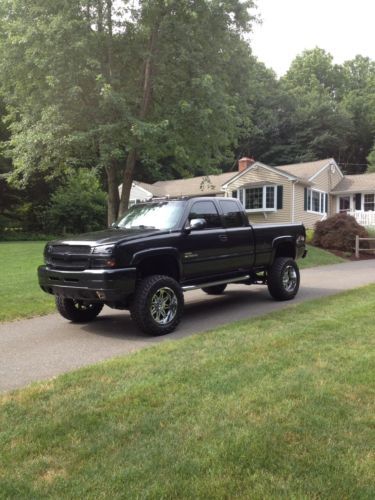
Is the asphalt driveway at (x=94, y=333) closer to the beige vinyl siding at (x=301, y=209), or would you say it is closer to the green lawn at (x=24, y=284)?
the green lawn at (x=24, y=284)

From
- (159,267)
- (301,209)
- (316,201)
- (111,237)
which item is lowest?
(159,267)

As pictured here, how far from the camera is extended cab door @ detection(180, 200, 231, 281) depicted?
7934 mm

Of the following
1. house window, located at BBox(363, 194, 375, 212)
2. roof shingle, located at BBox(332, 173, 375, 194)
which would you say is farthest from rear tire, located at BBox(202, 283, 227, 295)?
house window, located at BBox(363, 194, 375, 212)

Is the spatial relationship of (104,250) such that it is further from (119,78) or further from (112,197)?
(112,197)

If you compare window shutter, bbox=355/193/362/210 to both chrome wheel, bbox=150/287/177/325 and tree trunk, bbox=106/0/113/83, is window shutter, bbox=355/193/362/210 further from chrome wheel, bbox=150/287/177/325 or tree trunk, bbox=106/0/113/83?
chrome wheel, bbox=150/287/177/325

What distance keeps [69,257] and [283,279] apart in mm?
4529

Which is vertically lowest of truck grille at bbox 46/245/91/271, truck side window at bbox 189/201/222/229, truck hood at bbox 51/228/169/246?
truck grille at bbox 46/245/91/271

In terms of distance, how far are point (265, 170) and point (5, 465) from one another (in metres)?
29.6

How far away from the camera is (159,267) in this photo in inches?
304

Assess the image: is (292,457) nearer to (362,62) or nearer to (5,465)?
(5,465)

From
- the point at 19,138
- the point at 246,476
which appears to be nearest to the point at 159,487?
the point at 246,476

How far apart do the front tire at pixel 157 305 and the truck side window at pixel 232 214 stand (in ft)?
6.94

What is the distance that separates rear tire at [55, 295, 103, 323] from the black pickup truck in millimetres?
16

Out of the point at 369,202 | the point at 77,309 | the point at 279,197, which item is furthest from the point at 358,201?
the point at 77,309
